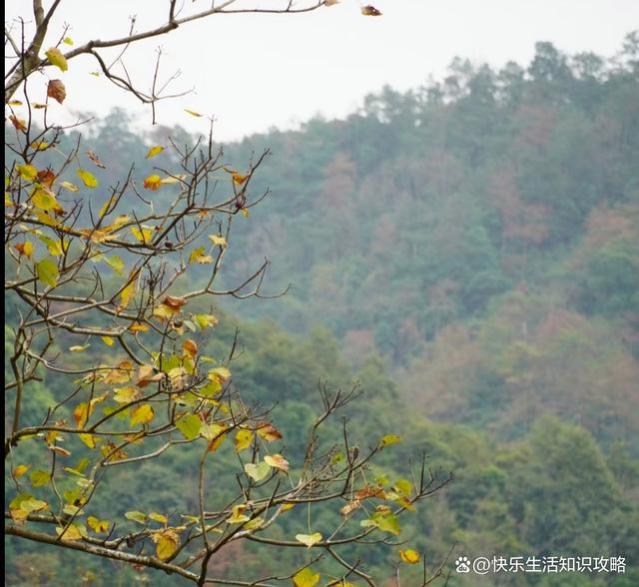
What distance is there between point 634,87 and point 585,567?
22.1 m

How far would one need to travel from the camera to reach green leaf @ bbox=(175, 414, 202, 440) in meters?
1.42

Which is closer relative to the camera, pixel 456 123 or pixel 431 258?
pixel 431 258

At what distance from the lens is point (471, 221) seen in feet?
102

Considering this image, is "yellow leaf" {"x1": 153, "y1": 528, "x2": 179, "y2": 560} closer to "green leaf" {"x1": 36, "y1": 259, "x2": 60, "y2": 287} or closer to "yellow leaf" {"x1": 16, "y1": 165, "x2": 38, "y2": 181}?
"green leaf" {"x1": 36, "y1": 259, "x2": 60, "y2": 287}

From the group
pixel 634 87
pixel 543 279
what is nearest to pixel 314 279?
pixel 543 279

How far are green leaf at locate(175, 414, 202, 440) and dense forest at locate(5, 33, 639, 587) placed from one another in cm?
919

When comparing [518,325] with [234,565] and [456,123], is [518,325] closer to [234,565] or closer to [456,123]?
[456,123]

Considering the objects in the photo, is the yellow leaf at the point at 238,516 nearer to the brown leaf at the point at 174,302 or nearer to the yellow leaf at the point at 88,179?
the brown leaf at the point at 174,302

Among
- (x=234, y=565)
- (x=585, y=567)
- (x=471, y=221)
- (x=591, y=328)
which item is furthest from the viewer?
(x=471, y=221)

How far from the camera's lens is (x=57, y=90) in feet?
5.15

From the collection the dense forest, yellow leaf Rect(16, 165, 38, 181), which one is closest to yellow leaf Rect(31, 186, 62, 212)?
yellow leaf Rect(16, 165, 38, 181)

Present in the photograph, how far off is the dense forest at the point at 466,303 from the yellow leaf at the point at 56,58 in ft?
30.6

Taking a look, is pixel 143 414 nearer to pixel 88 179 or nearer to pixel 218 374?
pixel 218 374

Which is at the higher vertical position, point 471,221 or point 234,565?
point 471,221
